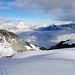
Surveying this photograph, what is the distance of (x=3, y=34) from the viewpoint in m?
112

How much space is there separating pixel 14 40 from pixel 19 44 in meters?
3.72

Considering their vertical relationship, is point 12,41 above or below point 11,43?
above

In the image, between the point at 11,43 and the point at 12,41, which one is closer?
the point at 11,43

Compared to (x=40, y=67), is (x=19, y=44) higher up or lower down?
lower down

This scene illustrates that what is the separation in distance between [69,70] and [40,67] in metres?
1.88

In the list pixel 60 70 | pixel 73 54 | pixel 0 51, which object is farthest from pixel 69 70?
pixel 0 51

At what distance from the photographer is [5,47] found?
3760 inches

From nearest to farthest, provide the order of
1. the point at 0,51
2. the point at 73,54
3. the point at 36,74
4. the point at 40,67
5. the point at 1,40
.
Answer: the point at 36,74 → the point at 40,67 → the point at 73,54 → the point at 0,51 → the point at 1,40

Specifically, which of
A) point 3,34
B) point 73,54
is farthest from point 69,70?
point 3,34

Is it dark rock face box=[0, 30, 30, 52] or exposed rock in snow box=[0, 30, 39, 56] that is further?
dark rock face box=[0, 30, 30, 52]

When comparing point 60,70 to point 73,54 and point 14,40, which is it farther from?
point 14,40

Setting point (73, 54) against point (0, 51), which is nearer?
point (73, 54)

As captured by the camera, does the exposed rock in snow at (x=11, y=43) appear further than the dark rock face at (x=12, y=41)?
No

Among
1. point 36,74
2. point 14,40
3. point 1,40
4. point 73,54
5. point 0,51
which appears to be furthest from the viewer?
point 14,40
